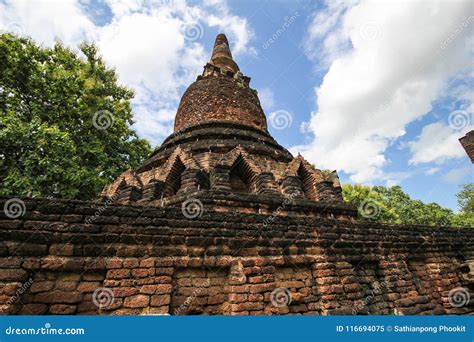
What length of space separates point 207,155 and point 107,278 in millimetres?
3917

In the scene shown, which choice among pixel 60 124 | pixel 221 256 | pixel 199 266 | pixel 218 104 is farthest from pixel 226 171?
pixel 60 124

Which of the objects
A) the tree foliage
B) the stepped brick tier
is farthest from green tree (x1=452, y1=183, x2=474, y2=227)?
the stepped brick tier

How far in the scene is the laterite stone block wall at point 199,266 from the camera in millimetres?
2568

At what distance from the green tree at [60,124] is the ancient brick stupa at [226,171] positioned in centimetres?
254

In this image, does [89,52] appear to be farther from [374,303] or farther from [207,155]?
[374,303]

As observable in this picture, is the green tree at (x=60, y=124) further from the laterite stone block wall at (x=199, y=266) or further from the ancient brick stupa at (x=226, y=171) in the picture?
the laterite stone block wall at (x=199, y=266)

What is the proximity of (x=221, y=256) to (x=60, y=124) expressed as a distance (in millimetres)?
10279

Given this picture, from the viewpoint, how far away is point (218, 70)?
10516mm

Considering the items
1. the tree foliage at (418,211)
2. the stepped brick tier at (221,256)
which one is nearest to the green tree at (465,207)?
the tree foliage at (418,211)

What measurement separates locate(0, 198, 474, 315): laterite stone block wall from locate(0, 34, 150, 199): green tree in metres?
5.93

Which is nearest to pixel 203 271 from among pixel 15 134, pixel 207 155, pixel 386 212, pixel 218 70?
pixel 207 155

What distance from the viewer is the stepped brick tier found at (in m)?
2.60

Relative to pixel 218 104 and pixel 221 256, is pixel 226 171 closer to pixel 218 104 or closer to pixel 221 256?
pixel 221 256

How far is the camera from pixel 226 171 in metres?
5.49
